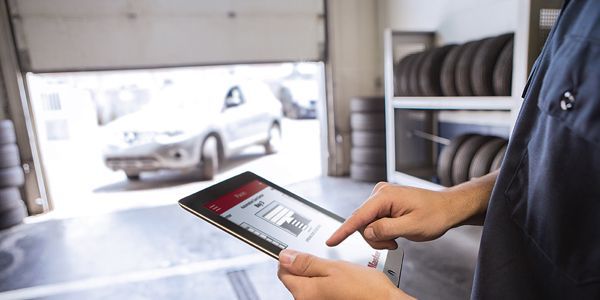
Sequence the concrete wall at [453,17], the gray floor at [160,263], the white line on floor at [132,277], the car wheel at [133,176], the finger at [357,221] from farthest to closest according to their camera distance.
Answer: the car wheel at [133,176], the concrete wall at [453,17], the white line on floor at [132,277], the gray floor at [160,263], the finger at [357,221]

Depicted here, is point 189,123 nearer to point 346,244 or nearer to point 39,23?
point 39,23

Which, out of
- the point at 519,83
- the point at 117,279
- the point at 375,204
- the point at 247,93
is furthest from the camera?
the point at 247,93

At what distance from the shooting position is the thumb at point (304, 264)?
54 cm

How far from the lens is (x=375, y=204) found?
2.27 feet

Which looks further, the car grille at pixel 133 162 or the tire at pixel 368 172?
the car grille at pixel 133 162

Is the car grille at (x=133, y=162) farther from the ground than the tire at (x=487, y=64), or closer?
closer

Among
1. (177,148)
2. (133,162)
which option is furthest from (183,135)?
(133,162)

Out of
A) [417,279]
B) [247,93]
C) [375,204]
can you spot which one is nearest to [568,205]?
[375,204]

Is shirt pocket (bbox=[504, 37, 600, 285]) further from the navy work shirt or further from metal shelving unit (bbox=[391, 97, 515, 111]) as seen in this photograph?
metal shelving unit (bbox=[391, 97, 515, 111])

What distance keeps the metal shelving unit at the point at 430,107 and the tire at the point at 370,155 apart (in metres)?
0.26

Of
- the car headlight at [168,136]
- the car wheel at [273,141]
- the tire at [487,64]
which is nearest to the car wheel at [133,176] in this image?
the car headlight at [168,136]

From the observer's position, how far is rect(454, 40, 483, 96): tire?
2344 millimetres

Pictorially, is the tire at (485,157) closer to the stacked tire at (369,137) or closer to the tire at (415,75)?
the tire at (415,75)

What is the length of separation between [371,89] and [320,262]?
3904mm
